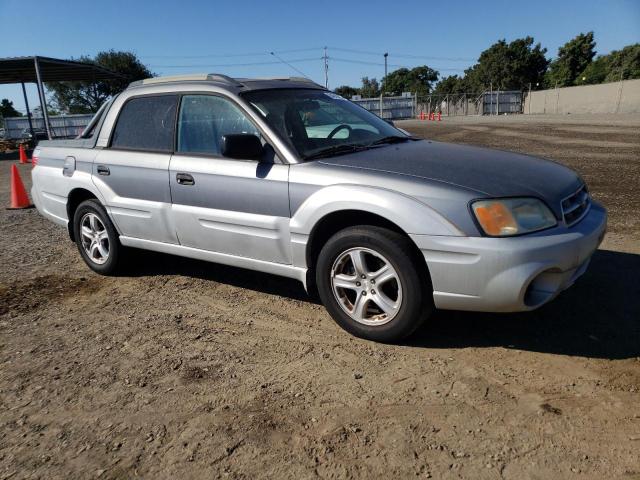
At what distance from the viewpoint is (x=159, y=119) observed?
4.36 m

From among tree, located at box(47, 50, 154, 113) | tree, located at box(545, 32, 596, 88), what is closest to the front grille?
tree, located at box(47, 50, 154, 113)

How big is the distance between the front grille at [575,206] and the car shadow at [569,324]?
2.37 ft

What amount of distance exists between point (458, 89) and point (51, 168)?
86001 mm

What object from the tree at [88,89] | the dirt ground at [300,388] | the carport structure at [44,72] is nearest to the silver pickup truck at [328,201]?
the dirt ground at [300,388]

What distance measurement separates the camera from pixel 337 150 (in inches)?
148

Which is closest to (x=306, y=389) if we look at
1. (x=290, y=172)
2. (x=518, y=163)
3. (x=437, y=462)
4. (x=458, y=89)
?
(x=437, y=462)

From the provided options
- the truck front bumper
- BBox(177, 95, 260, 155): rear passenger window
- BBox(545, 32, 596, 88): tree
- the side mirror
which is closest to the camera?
the truck front bumper

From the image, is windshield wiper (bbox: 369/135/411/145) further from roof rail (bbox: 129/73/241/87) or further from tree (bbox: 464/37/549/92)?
tree (bbox: 464/37/549/92)

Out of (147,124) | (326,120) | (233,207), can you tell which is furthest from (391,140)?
(147,124)

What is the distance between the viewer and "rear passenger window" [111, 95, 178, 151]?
4293 millimetres

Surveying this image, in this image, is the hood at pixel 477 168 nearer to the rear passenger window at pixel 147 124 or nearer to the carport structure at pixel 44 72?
the rear passenger window at pixel 147 124

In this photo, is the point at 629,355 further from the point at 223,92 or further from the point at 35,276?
the point at 35,276

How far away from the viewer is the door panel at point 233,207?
358cm

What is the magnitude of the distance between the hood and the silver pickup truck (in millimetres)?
15
